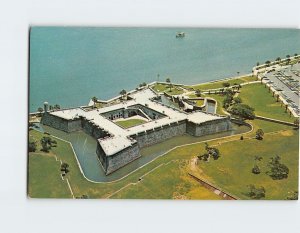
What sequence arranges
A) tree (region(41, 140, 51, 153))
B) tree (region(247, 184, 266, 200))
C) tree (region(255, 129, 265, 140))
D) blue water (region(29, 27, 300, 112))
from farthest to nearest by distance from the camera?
tree (region(255, 129, 265, 140)), tree (region(41, 140, 51, 153)), blue water (region(29, 27, 300, 112)), tree (region(247, 184, 266, 200))

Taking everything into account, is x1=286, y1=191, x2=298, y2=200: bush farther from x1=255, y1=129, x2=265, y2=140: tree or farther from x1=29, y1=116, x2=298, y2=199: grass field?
x1=255, y1=129, x2=265, y2=140: tree

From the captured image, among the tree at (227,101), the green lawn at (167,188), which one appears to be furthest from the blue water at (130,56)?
the green lawn at (167,188)

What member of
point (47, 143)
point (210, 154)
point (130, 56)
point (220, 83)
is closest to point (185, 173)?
point (210, 154)

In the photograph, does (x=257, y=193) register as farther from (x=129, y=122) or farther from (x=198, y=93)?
(x=129, y=122)

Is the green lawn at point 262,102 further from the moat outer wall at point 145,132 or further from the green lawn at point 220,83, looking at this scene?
the moat outer wall at point 145,132

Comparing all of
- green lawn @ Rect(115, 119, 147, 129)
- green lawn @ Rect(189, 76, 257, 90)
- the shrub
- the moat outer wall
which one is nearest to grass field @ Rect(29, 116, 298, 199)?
the shrub
